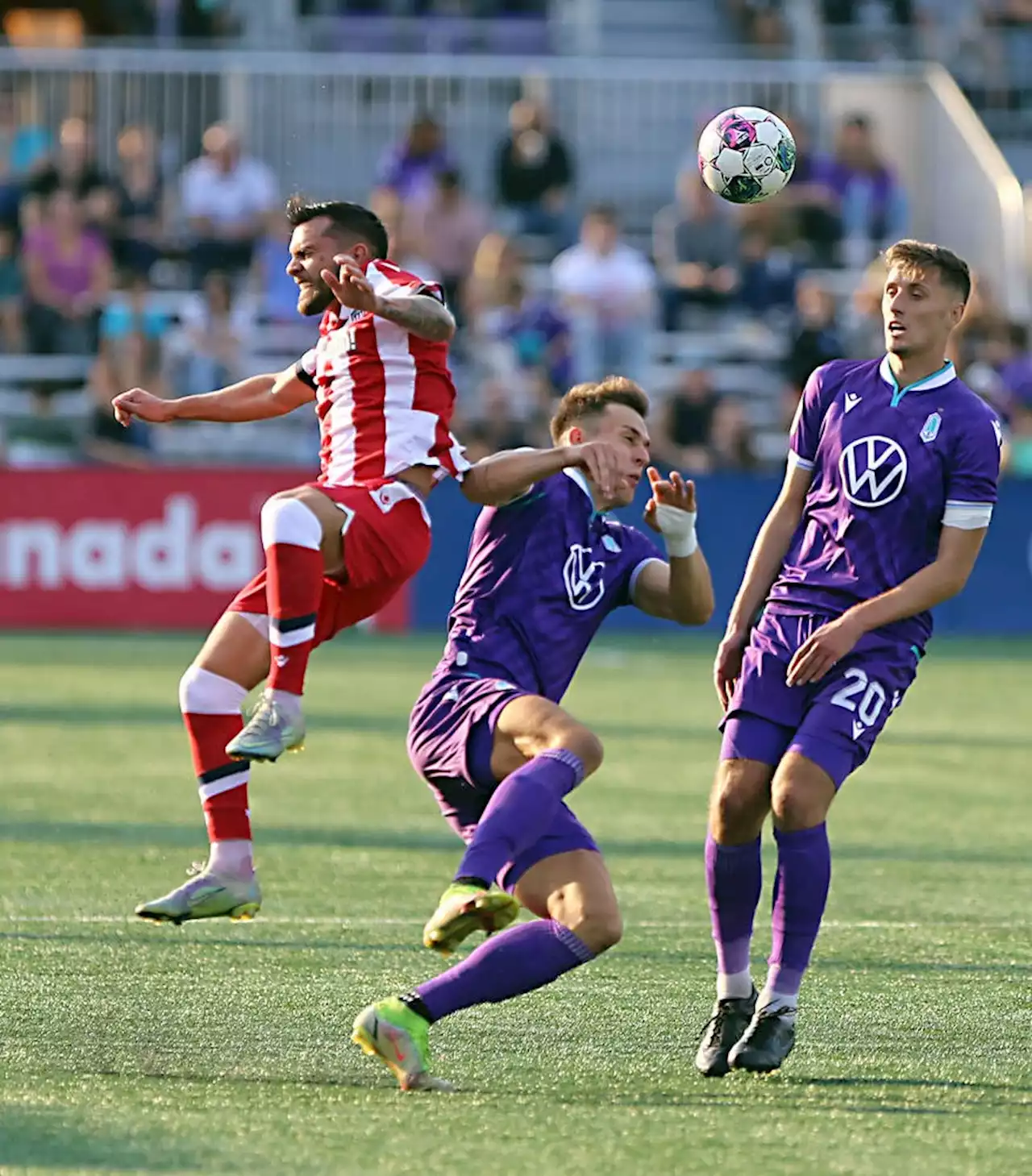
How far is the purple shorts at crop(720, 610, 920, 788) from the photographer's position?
5.82 metres

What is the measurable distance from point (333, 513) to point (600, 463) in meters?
0.75

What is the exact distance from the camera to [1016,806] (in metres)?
10.6

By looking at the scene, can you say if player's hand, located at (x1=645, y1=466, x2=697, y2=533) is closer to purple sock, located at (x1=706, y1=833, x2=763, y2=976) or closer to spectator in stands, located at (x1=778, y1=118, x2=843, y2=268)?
purple sock, located at (x1=706, y1=833, x2=763, y2=976)

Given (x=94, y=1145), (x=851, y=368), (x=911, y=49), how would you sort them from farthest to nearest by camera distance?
(x=911, y=49)
(x=851, y=368)
(x=94, y=1145)

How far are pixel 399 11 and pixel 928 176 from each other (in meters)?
5.60

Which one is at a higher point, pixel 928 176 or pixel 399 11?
pixel 399 11

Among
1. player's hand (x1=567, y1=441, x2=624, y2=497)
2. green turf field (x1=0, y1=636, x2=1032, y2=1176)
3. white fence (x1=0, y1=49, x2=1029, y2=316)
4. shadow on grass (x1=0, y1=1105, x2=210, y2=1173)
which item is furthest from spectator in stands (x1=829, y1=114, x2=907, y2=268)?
shadow on grass (x1=0, y1=1105, x2=210, y2=1173)

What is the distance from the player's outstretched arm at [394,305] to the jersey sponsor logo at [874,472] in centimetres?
110

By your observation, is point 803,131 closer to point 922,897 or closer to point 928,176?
point 928,176

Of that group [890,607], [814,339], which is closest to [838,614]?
[890,607]

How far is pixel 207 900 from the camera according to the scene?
6.18 meters

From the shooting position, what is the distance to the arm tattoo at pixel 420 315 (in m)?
6.16

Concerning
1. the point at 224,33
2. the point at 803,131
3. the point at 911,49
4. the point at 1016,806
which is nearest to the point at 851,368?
the point at 1016,806

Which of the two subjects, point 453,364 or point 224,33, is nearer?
point 453,364
